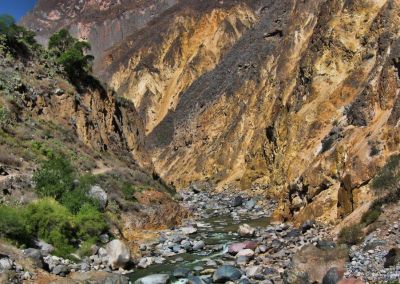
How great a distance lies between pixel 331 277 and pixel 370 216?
162 inches

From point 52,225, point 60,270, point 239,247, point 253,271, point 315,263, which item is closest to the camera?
point 315,263

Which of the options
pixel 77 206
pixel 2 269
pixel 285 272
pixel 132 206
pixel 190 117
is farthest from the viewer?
pixel 190 117

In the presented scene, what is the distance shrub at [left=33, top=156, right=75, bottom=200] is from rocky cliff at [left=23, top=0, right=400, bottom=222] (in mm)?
10262

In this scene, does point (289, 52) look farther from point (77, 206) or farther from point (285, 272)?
point (285, 272)

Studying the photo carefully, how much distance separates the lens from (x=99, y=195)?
22.5 meters

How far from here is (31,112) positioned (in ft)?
92.5

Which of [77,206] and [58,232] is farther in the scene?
[77,206]

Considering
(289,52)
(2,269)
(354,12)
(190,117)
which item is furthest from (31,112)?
(190,117)

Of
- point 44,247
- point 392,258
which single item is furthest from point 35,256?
point 392,258

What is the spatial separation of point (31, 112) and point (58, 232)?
1219 cm

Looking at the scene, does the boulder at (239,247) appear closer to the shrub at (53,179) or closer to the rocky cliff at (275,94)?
the rocky cliff at (275,94)

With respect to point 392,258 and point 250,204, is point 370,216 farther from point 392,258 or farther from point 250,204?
point 250,204

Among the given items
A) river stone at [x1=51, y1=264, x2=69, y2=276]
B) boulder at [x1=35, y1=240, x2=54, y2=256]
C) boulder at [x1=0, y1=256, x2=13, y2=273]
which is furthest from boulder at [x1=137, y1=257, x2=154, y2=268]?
boulder at [x1=0, y1=256, x2=13, y2=273]

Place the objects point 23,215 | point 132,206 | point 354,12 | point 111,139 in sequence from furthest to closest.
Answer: point 111,139
point 354,12
point 132,206
point 23,215
